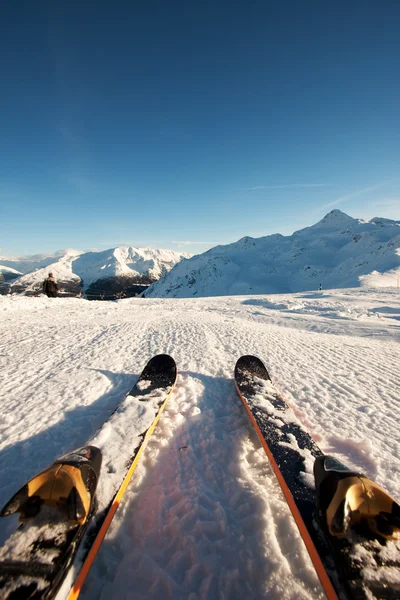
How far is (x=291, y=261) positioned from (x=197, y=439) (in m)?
107

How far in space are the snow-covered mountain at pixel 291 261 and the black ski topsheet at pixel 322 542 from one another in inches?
2171

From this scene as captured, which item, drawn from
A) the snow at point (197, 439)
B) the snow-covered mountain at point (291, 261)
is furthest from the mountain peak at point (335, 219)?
the snow at point (197, 439)

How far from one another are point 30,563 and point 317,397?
4255 millimetres

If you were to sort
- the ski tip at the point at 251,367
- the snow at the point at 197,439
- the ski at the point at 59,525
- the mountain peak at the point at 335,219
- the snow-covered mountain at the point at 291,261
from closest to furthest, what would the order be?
the ski at the point at 59,525, the snow at the point at 197,439, the ski tip at the point at 251,367, the snow-covered mountain at the point at 291,261, the mountain peak at the point at 335,219

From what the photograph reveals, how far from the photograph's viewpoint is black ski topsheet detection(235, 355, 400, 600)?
5.03 ft

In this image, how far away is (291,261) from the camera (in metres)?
102

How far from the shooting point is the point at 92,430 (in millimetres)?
3420

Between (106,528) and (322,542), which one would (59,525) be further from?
(322,542)

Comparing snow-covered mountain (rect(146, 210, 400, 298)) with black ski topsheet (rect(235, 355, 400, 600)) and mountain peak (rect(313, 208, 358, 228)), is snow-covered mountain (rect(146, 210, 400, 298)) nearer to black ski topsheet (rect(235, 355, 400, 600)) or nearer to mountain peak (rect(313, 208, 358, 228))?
mountain peak (rect(313, 208, 358, 228))

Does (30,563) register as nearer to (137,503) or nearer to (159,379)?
(137,503)

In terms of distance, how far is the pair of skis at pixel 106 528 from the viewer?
1.53 m

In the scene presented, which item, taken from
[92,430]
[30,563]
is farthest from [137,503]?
[92,430]

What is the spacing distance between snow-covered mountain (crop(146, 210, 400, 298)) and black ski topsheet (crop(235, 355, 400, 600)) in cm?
5515

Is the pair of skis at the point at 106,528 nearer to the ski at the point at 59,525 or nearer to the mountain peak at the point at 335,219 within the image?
the ski at the point at 59,525
